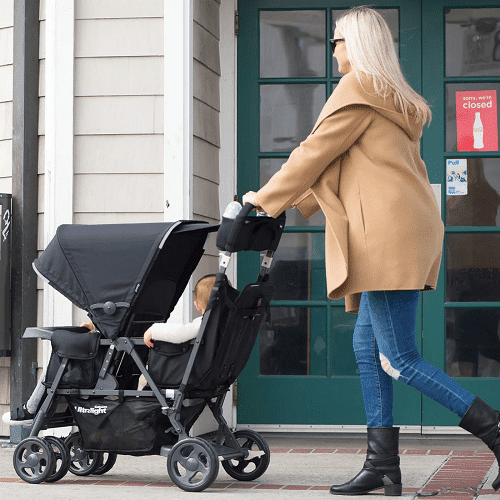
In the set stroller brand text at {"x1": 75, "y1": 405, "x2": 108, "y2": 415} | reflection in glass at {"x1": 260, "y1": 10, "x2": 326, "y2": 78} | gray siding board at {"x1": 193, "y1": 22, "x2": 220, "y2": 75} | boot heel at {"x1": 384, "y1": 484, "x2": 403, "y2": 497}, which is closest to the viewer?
boot heel at {"x1": 384, "y1": 484, "x2": 403, "y2": 497}

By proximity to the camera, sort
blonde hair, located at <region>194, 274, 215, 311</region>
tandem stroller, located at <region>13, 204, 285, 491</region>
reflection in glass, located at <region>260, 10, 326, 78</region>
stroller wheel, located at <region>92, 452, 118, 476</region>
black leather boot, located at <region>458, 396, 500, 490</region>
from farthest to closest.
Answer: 1. reflection in glass, located at <region>260, 10, 326, 78</region>
2. blonde hair, located at <region>194, 274, 215, 311</region>
3. stroller wheel, located at <region>92, 452, 118, 476</region>
4. tandem stroller, located at <region>13, 204, 285, 491</region>
5. black leather boot, located at <region>458, 396, 500, 490</region>

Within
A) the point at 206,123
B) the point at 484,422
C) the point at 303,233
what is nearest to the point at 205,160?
the point at 206,123

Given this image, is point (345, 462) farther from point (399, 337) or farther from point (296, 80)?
point (296, 80)

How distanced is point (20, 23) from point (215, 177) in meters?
1.37

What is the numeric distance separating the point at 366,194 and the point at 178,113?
5.80ft

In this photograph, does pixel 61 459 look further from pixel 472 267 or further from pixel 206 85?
pixel 472 267

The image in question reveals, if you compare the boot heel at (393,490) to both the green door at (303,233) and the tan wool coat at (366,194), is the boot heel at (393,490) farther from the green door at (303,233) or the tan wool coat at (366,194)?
the green door at (303,233)

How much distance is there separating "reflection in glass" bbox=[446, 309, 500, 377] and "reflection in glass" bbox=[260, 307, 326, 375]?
2.36 ft

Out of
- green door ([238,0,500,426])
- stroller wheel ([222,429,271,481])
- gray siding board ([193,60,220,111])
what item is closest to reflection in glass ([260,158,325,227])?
green door ([238,0,500,426])

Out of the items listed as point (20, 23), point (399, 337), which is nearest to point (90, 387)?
point (399, 337)

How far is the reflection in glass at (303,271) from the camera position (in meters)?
5.40

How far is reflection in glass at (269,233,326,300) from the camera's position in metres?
5.40

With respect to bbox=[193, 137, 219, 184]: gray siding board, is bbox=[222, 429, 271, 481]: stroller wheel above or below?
below

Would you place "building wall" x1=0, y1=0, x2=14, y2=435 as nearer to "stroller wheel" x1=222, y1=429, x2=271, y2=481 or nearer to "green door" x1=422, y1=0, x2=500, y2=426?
"stroller wheel" x1=222, y1=429, x2=271, y2=481
